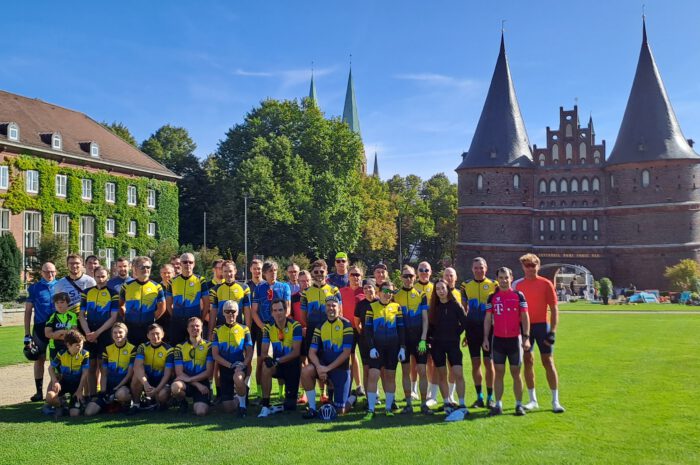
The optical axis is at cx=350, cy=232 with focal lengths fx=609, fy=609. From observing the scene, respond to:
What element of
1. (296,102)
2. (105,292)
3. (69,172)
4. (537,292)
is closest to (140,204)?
(69,172)

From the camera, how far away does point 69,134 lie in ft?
137

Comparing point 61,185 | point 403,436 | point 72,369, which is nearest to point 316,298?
point 403,436

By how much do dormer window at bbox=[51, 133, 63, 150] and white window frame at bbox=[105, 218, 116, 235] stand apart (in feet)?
19.6

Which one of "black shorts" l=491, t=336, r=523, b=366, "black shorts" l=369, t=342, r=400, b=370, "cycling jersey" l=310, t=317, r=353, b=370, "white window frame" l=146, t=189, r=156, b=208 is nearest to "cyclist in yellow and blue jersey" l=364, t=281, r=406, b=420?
"black shorts" l=369, t=342, r=400, b=370

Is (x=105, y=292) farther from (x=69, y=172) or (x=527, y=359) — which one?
(x=69, y=172)

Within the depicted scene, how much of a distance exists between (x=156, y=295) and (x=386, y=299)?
3582mm

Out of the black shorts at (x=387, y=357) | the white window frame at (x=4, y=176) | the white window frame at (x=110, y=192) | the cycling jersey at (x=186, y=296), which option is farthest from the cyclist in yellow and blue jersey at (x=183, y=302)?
the white window frame at (x=110, y=192)

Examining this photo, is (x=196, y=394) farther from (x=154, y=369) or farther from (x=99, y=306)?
(x=99, y=306)

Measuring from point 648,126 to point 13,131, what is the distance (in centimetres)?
4751

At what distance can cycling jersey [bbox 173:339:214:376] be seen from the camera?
8.79 metres

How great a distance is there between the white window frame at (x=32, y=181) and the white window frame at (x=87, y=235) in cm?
384

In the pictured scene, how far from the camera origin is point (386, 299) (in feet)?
28.3

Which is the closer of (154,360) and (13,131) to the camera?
(154,360)

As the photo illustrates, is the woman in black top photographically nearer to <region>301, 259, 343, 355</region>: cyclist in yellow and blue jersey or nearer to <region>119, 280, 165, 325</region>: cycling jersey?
<region>301, 259, 343, 355</region>: cyclist in yellow and blue jersey
